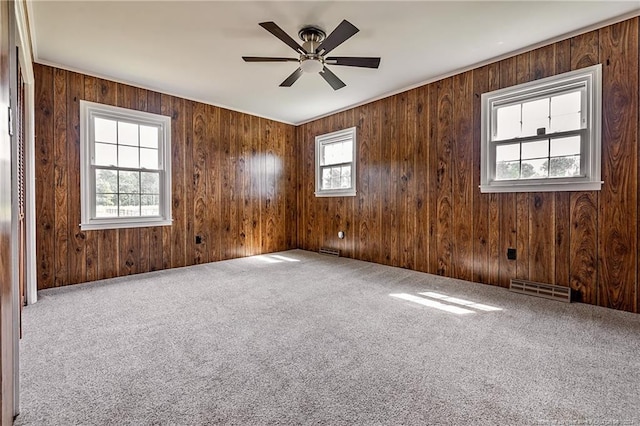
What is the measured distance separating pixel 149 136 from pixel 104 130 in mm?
509

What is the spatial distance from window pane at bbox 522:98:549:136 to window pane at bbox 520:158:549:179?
0.29m

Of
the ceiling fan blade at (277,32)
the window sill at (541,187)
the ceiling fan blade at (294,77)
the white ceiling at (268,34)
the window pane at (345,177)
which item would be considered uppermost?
the white ceiling at (268,34)

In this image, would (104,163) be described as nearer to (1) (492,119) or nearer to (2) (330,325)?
(2) (330,325)

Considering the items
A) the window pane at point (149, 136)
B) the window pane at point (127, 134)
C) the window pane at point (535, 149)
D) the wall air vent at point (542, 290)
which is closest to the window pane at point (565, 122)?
the window pane at point (535, 149)

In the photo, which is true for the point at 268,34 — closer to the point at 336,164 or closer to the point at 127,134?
the point at 127,134

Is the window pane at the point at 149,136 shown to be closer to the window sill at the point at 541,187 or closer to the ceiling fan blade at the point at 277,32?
the ceiling fan blade at the point at 277,32

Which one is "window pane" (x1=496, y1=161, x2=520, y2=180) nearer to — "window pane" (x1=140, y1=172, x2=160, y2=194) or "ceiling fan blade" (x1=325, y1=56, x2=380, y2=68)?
"ceiling fan blade" (x1=325, y1=56, x2=380, y2=68)

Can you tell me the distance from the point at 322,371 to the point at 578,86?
10.9ft

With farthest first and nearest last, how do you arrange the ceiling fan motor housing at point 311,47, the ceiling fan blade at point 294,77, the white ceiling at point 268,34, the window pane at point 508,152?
the window pane at point 508,152, the ceiling fan blade at point 294,77, the ceiling fan motor housing at point 311,47, the white ceiling at point 268,34

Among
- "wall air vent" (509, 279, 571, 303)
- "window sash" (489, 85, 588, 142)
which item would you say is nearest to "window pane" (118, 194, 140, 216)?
"window sash" (489, 85, 588, 142)

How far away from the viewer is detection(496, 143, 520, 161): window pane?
125 inches

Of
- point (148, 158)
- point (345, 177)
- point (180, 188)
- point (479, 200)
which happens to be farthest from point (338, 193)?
point (148, 158)

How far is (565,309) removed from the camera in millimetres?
2613

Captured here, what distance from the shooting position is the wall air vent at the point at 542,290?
9.25ft
